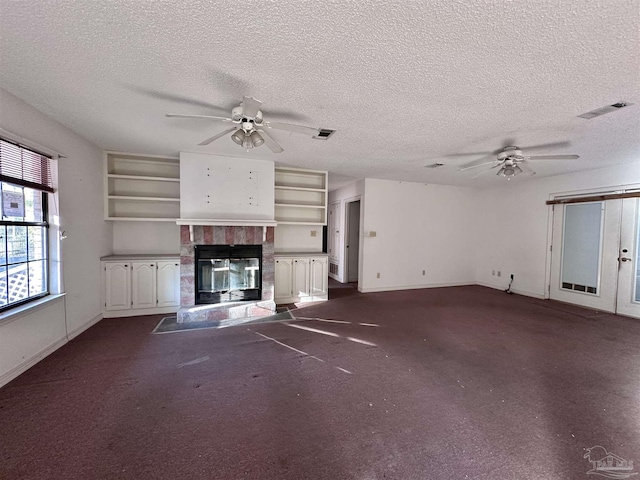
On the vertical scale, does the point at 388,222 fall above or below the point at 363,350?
above

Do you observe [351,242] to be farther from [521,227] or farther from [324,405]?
[324,405]

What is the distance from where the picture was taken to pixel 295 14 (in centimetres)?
137

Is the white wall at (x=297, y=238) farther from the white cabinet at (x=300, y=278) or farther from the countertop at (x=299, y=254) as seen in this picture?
the white cabinet at (x=300, y=278)

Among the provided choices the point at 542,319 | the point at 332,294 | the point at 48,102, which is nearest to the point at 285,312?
the point at 332,294

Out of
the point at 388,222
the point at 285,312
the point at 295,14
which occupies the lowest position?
the point at 285,312

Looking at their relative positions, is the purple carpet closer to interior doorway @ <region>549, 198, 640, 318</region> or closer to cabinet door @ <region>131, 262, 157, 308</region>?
cabinet door @ <region>131, 262, 157, 308</region>

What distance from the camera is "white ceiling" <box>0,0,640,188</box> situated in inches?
53.6

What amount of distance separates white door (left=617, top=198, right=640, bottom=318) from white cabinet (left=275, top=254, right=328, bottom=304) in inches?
197

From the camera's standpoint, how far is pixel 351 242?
6840 millimetres

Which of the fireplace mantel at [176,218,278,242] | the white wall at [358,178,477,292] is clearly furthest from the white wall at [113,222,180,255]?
the white wall at [358,178,477,292]

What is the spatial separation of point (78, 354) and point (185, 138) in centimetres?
270

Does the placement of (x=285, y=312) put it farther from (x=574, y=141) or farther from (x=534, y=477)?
(x=574, y=141)

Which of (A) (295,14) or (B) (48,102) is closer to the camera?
(A) (295,14)

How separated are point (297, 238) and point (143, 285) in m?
2.73
